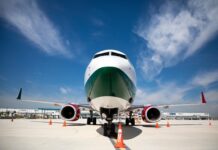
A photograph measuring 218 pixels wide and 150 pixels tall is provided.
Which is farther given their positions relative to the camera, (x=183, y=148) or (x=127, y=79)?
(x=127, y=79)

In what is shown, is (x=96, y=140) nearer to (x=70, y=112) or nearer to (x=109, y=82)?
(x=109, y=82)

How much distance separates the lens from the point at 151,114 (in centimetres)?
1205

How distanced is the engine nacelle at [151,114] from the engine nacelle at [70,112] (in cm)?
508

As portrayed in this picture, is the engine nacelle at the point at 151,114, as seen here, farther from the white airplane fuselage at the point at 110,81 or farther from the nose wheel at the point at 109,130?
the white airplane fuselage at the point at 110,81

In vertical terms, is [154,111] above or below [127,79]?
below

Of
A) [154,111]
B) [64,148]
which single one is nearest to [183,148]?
[64,148]

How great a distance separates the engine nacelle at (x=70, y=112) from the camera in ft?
40.5

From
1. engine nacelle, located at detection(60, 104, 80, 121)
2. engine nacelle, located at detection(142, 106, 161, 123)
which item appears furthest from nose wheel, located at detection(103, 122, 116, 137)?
engine nacelle, located at detection(60, 104, 80, 121)

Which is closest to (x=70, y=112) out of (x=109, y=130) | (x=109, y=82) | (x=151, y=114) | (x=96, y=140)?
(x=109, y=130)

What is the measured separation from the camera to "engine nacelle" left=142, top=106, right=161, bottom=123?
38.1ft

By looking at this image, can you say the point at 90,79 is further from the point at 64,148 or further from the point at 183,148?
the point at 183,148

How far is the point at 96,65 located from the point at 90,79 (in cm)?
75

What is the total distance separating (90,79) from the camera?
7258 millimetres

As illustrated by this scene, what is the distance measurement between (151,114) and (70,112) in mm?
6306
